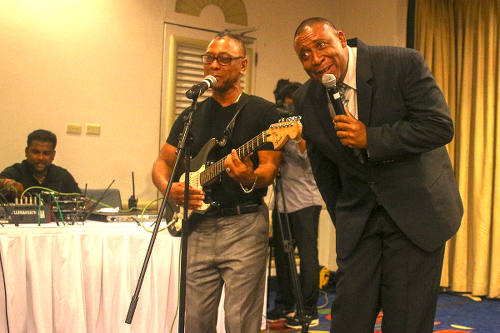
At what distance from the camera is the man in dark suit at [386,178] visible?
71.4 inches

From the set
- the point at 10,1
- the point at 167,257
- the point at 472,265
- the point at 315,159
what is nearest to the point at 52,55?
the point at 10,1

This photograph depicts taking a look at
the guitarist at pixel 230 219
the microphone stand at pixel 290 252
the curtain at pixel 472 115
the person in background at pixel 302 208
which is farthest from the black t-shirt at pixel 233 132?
the curtain at pixel 472 115

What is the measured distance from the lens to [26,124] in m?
4.90

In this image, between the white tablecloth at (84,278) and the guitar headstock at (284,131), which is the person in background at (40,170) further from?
the guitar headstock at (284,131)

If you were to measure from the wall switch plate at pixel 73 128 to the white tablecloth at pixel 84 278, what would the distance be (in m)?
2.13

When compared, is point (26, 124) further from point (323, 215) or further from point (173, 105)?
point (323, 215)

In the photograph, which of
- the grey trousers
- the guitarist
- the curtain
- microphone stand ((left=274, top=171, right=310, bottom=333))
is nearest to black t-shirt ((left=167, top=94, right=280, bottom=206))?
the guitarist

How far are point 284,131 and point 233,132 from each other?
0.46m

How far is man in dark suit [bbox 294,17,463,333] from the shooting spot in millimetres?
1813

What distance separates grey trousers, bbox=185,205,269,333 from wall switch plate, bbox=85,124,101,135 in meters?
2.95

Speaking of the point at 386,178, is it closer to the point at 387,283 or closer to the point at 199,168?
the point at 387,283

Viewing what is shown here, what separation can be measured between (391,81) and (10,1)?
13.7 feet

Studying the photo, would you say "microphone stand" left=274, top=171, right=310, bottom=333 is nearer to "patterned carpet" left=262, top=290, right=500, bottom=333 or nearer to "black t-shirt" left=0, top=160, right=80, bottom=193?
"patterned carpet" left=262, top=290, right=500, bottom=333

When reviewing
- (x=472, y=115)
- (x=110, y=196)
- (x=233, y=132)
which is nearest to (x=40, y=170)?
(x=110, y=196)
